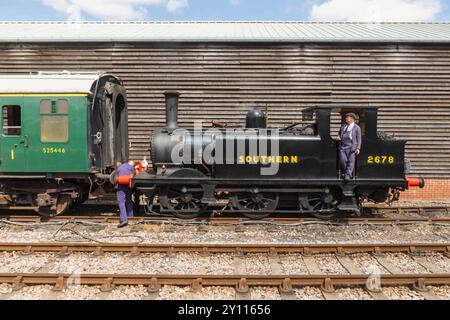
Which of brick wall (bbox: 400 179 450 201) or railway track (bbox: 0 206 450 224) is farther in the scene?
brick wall (bbox: 400 179 450 201)

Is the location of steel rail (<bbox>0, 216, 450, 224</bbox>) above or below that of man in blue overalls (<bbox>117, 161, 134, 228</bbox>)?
below

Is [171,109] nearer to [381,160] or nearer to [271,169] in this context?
[271,169]

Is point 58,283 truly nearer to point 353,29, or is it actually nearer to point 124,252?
point 124,252

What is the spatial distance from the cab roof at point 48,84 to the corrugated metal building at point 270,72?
13.0ft

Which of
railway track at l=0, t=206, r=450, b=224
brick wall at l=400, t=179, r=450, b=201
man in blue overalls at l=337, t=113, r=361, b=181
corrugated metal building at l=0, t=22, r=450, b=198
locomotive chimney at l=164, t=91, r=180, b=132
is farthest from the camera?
brick wall at l=400, t=179, r=450, b=201

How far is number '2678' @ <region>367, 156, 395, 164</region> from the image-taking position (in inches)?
320

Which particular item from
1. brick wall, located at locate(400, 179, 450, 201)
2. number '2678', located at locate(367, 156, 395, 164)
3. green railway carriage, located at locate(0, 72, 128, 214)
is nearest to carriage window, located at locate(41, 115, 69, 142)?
green railway carriage, located at locate(0, 72, 128, 214)

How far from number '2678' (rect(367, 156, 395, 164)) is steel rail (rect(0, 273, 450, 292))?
3.30 m

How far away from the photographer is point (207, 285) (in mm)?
5227

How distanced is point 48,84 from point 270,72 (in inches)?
272

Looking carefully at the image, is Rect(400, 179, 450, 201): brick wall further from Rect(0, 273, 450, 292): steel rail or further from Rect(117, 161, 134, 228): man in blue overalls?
Rect(117, 161, 134, 228): man in blue overalls

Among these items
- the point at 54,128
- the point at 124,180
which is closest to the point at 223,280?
the point at 124,180

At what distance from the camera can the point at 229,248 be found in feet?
21.4
